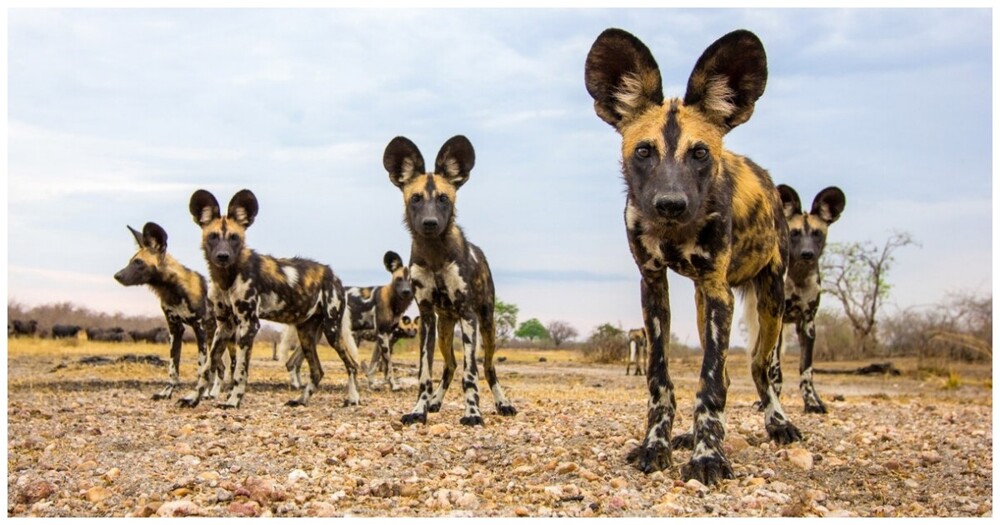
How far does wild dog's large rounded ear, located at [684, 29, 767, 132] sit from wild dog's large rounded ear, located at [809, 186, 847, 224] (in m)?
6.16

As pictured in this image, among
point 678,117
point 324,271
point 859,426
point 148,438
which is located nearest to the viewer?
point 678,117

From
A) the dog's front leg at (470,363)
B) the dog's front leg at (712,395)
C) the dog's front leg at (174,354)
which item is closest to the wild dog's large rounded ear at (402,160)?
the dog's front leg at (470,363)

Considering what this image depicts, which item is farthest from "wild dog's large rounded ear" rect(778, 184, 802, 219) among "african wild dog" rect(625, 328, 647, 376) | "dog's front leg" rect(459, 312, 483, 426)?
"african wild dog" rect(625, 328, 647, 376)

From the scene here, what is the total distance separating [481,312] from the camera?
389 inches

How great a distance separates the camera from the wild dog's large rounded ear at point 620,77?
5.77 meters

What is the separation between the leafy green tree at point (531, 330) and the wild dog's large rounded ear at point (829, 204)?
159 ft

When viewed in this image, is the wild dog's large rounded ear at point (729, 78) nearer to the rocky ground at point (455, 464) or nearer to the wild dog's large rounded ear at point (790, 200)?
the rocky ground at point (455, 464)

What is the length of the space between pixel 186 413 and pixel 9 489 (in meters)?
4.19

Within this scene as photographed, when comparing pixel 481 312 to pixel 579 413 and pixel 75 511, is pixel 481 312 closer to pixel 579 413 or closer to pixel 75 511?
pixel 579 413

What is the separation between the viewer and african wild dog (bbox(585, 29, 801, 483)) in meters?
5.50

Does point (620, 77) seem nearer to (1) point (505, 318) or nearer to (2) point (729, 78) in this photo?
(2) point (729, 78)

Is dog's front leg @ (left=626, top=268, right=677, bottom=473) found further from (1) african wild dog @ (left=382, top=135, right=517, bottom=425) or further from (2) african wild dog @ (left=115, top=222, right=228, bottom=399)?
(2) african wild dog @ (left=115, top=222, right=228, bottom=399)

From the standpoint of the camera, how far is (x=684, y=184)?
5312mm

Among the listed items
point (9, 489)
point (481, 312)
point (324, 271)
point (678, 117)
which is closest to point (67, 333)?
point (324, 271)
